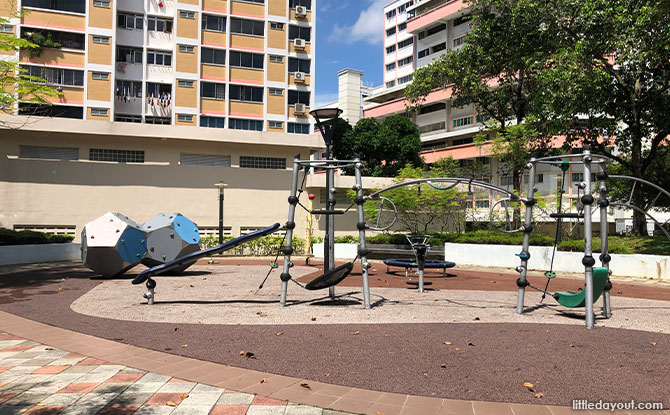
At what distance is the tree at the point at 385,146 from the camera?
50.1 metres

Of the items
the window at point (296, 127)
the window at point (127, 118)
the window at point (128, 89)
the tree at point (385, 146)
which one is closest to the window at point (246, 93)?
the window at point (296, 127)

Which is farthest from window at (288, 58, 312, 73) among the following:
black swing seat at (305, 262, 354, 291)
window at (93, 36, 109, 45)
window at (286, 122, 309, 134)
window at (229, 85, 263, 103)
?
black swing seat at (305, 262, 354, 291)

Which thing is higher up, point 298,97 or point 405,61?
point 405,61

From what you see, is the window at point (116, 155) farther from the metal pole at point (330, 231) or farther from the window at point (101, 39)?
the metal pole at point (330, 231)

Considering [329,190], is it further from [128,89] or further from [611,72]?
[128,89]

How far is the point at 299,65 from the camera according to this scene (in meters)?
44.8

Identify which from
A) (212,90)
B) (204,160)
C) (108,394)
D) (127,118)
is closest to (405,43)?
(212,90)

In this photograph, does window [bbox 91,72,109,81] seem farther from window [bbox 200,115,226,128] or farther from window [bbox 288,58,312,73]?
window [bbox 288,58,312,73]

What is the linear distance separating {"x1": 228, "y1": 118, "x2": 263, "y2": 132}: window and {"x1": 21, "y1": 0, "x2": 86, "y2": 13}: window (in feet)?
43.7

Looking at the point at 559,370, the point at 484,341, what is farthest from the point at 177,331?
the point at 559,370

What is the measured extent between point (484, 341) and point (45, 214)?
25.3 meters

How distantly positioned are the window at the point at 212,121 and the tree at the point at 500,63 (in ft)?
64.1

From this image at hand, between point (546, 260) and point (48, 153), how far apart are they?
24213mm

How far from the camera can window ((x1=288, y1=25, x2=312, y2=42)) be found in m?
44.4
